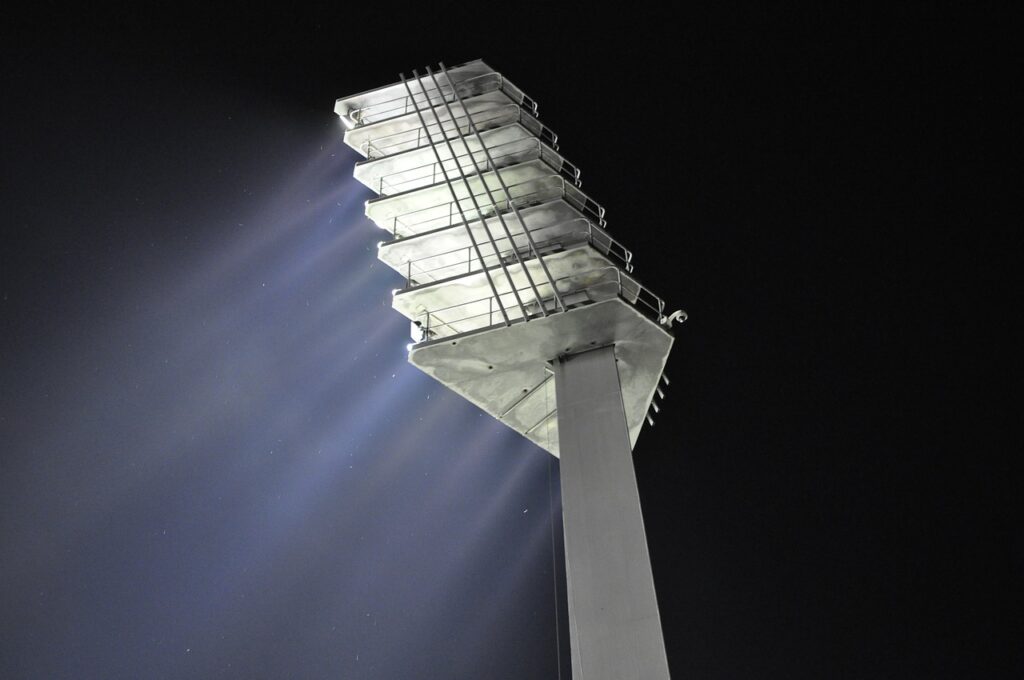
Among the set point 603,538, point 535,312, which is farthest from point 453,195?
point 603,538

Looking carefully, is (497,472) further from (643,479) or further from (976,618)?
(976,618)

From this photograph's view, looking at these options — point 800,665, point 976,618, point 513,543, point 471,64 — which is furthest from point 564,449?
point 976,618

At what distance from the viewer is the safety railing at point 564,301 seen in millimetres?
12125

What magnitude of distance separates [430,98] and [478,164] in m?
1.89

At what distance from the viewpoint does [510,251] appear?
13.5m

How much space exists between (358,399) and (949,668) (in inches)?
504

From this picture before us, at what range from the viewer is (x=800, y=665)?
739 inches

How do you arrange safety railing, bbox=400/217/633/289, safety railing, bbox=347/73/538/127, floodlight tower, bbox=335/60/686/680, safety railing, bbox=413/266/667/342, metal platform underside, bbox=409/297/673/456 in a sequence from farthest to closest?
1. safety railing, bbox=347/73/538/127
2. safety railing, bbox=400/217/633/289
3. safety railing, bbox=413/266/667/342
4. metal platform underside, bbox=409/297/673/456
5. floodlight tower, bbox=335/60/686/680

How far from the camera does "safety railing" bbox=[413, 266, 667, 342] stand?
12.1 metres

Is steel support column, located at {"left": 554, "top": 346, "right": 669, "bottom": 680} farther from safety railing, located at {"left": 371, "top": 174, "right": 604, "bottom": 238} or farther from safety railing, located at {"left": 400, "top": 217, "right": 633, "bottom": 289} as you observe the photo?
safety railing, located at {"left": 371, "top": 174, "right": 604, "bottom": 238}

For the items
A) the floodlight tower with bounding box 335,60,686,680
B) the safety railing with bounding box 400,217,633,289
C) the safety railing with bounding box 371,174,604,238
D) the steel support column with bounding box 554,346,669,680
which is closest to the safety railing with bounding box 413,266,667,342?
the floodlight tower with bounding box 335,60,686,680

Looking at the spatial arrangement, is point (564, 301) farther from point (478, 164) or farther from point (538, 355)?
point (478, 164)

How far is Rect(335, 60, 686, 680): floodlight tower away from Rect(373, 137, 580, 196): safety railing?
0.02 m

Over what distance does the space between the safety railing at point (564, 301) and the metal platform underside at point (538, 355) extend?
18 cm
